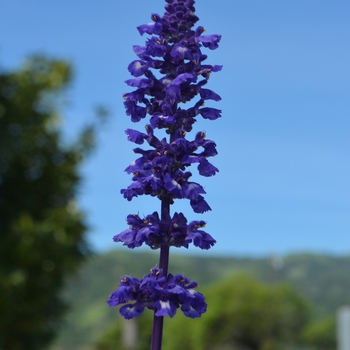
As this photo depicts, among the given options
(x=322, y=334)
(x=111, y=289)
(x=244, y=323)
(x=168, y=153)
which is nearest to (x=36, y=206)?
(x=168, y=153)

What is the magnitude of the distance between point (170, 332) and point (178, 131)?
11293cm

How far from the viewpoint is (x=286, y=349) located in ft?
358

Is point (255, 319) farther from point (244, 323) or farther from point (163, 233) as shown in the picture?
point (163, 233)

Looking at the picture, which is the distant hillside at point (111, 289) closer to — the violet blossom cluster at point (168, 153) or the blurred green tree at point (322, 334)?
the blurred green tree at point (322, 334)

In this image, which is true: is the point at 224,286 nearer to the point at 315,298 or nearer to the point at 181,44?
the point at 315,298

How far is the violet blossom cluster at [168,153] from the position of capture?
12.3 feet

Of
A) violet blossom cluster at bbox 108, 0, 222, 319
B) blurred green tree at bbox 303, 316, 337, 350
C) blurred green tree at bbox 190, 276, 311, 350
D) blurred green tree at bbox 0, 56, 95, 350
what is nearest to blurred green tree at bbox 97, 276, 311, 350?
blurred green tree at bbox 190, 276, 311, 350

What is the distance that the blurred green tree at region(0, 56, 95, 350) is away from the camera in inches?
987

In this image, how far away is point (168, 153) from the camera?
396 cm

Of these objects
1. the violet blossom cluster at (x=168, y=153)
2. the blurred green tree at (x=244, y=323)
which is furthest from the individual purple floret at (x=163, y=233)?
the blurred green tree at (x=244, y=323)

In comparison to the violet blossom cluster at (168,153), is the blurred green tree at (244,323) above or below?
above

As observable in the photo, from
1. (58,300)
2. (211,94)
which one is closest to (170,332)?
(58,300)

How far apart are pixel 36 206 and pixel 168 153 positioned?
25303mm

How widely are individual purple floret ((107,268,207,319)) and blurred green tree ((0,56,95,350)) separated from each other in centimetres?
1976
